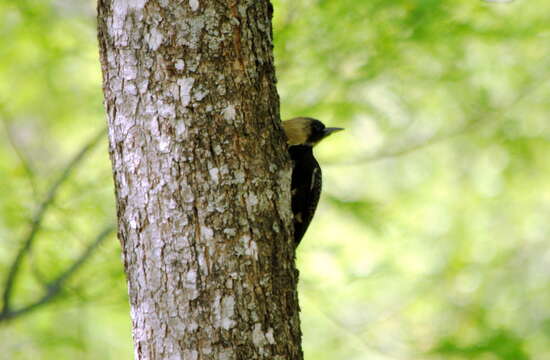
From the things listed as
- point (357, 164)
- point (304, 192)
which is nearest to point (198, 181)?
point (304, 192)

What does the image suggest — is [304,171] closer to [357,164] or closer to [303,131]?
[303,131]

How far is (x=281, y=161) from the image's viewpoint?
2.36m

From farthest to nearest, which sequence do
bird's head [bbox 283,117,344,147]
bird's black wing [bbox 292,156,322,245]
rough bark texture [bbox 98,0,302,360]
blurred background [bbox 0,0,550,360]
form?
blurred background [bbox 0,0,550,360]
bird's head [bbox 283,117,344,147]
bird's black wing [bbox 292,156,322,245]
rough bark texture [bbox 98,0,302,360]

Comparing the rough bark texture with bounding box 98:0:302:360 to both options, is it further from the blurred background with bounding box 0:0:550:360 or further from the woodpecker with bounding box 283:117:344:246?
the blurred background with bounding box 0:0:550:360

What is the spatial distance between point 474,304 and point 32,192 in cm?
421

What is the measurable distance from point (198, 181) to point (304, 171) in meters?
1.81

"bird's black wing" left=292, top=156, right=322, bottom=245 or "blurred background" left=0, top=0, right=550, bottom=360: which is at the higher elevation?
"blurred background" left=0, top=0, right=550, bottom=360

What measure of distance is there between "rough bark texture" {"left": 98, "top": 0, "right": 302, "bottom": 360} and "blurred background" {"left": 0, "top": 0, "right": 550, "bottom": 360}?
197cm

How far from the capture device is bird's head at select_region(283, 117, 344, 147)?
411 cm

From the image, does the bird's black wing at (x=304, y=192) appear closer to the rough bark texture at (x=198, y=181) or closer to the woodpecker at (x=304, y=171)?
the woodpecker at (x=304, y=171)

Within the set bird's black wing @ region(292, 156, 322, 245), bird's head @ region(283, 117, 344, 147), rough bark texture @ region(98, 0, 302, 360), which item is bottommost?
rough bark texture @ region(98, 0, 302, 360)

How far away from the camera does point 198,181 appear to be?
2.17 metres

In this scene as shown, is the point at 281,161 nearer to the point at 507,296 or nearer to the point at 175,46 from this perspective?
the point at 175,46

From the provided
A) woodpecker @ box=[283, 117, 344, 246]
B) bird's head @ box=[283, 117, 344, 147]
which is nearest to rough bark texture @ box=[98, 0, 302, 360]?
woodpecker @ box=[283, 117, 344, 246]
